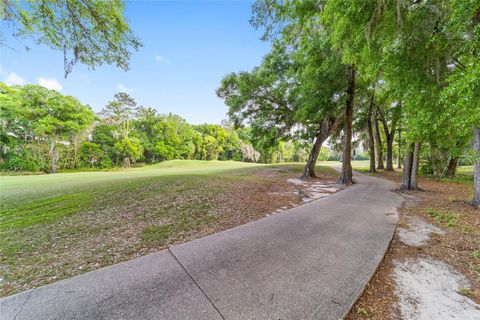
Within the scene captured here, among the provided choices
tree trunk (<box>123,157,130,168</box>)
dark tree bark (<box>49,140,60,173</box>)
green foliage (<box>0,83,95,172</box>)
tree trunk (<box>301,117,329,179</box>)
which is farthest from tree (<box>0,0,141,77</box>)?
tree trunk (<box>123,157,130,168</box>)

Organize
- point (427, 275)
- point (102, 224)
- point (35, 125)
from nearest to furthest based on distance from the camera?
point (427, 275) < point (102, 224) < point (35, 125)

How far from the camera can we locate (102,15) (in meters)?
3.95

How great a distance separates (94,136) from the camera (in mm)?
31391

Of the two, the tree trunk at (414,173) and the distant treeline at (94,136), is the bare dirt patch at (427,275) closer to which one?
the tree trunk at (414,173)

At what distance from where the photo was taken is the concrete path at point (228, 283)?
70.7 inches

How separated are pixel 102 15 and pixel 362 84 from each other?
11.8 m

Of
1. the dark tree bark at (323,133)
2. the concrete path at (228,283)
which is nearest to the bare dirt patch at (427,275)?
the concrete path at (228,283)

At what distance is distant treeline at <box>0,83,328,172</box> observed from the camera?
2098 centimetres

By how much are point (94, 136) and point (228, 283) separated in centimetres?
3868

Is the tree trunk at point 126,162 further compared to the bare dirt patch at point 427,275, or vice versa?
the tree trunk at point 126,162

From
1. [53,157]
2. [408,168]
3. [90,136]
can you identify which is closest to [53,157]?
[53,157]

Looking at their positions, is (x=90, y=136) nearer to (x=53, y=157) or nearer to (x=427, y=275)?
(x=53, y=157)

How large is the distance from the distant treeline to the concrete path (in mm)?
11249

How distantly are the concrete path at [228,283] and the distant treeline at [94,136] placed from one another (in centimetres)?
1125
